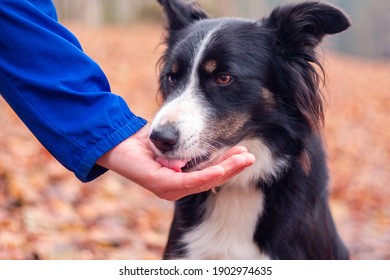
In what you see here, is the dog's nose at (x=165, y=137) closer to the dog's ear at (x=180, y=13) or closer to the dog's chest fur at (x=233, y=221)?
the dog's chest fur at (x=233, y=221)

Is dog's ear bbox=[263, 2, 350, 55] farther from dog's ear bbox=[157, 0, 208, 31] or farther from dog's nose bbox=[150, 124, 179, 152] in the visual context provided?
dog's nose bbox=[150, 124, 179, 152]

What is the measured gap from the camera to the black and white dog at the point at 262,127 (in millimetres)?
3160

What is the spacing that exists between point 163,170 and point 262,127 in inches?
38.7

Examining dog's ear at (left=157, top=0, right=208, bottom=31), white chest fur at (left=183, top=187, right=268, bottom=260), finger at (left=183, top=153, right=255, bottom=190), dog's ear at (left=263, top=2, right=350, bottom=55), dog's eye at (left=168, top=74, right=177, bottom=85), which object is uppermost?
dog's ear at (left=263, top=2, right=350, bottom=55)

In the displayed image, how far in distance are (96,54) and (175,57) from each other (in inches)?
438

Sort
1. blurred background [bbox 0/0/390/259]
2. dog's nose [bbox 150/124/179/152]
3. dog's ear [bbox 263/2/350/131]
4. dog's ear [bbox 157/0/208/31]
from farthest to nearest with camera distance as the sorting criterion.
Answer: blurred background [bbox 0/0/390/259]
dog's ear [bbox 157/0/208/31]
dog's ear [bbox 263/2/350/131]
dog's nose [bbox 150/124/179/152]

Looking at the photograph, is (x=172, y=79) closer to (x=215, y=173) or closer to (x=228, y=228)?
(x=228, y=228)

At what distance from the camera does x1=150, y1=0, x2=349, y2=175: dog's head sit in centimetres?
307

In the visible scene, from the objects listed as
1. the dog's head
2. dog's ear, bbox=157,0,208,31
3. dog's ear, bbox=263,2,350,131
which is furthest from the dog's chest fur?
dog's ear, bbox=157,0,208,31

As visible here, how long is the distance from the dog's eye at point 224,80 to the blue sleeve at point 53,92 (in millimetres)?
864

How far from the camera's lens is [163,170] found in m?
2.47

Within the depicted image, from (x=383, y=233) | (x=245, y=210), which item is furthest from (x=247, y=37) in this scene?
(x=383, y=233)

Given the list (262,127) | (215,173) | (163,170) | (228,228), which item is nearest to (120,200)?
(228,228)

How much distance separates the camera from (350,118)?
11594 mm
